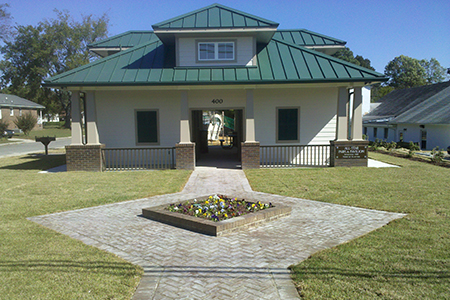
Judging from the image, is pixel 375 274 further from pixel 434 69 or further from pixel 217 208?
pixel 434 69

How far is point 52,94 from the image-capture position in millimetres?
71562

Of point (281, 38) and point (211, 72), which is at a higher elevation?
point (281, 38)

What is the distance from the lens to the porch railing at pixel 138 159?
49.4 feet

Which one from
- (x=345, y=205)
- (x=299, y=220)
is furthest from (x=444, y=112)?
(x=299, y=220)

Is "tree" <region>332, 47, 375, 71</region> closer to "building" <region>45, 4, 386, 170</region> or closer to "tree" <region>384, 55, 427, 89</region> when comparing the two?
"tree" <region>384, 55, 427, 89</region>

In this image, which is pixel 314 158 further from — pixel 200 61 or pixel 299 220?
pixel 299 220

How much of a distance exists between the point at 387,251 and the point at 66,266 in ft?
15.8

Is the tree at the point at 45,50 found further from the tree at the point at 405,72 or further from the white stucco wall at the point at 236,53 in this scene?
Answer: the tree at the point at 405,72

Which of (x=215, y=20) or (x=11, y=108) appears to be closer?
(x=215, y=20)

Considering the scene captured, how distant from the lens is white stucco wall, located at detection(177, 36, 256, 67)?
15008 mm

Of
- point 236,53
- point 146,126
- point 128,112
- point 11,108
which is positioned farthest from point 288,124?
point 11,108

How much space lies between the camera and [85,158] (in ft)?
48.0

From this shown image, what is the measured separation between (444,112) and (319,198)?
81.5ft

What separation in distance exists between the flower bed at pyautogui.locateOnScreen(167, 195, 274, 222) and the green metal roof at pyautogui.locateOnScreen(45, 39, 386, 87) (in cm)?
714
